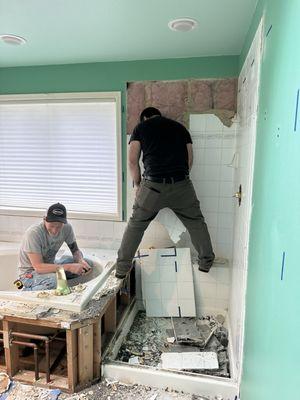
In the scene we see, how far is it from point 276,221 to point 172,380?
1489 mm

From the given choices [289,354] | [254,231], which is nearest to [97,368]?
[254,231]

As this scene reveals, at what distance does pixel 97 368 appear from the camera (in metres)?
2.08

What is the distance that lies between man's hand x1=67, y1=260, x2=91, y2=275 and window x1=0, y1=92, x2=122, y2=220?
61 centimetres

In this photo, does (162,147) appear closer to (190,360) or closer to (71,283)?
(71,283)

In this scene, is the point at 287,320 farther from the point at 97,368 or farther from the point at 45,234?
the point at 45,234

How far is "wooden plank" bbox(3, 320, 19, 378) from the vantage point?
2.02 metres

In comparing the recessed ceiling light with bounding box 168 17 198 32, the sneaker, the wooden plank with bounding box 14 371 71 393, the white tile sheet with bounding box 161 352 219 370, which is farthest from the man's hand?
the recessed ceiling light with bounding box 168 17 198 32

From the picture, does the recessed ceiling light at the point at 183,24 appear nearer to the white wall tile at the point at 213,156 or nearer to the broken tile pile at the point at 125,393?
the white wall tile at the point at 213,156

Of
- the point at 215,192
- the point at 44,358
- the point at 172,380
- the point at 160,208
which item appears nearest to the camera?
the point at 172,380

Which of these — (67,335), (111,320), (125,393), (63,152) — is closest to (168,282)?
Result: (111,320)

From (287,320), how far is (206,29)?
192 centimetres

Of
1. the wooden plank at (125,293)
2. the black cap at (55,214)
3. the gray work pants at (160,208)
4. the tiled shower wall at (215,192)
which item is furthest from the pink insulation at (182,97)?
the wooden plank at (125,293)

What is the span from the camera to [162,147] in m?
2.51

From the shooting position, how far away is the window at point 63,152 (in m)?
3.00
